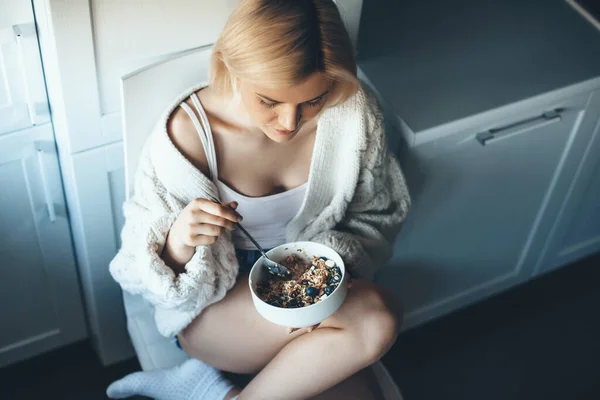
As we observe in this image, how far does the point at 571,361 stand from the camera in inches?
77.5

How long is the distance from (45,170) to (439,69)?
77 cm

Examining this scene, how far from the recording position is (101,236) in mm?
1533

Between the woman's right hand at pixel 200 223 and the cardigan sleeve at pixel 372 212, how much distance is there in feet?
0.85

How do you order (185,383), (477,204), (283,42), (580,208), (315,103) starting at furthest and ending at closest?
1. (580,208)
2. (477,204)
3. (185,383)
4. (315,103)
5. (283,42)

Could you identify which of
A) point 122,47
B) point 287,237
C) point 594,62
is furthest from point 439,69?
point 122,47

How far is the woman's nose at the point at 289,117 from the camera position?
1135mm

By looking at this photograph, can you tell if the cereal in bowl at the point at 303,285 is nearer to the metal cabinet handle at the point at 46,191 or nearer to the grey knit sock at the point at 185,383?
the grey knit sock at the point at 185,383

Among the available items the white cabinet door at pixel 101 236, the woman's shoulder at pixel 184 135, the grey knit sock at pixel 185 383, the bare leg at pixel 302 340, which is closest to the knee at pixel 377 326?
the bare leg at pixel 302 340

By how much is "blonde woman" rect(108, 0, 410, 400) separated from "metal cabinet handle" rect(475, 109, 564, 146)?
0.64 feet

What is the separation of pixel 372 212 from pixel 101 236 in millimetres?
528

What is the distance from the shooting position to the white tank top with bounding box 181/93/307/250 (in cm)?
127

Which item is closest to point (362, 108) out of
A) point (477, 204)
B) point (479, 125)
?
point (479, 125)

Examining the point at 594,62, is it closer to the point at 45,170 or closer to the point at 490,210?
the point at 490,210

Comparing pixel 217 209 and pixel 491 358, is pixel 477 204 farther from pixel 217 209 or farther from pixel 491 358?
pixel 217 209
